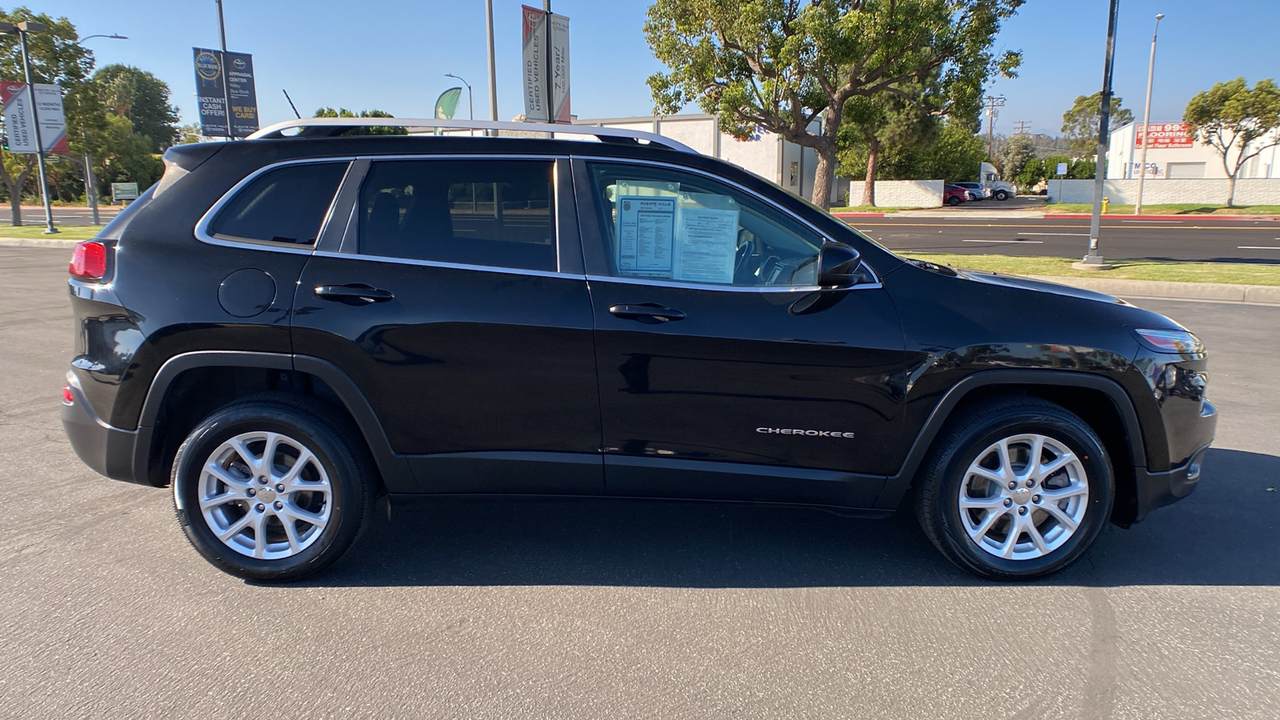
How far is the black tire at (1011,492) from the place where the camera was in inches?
131

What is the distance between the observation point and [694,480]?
11.0 ft

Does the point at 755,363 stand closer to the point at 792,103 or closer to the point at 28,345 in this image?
the point at 28,345

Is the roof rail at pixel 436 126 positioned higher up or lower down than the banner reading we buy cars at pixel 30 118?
lower down

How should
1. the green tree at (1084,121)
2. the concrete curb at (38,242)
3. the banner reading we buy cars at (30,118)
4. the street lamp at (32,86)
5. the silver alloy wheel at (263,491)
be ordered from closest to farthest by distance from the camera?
the silver alloy wheel at (263,491) → the concrete curb at (38,242) → the street lamp at (32,86) → the banner reading we buy cars at (30,118) → the green tree at (1084,121)

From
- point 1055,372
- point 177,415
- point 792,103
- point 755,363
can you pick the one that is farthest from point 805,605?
point 792,103

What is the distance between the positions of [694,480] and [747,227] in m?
1.08

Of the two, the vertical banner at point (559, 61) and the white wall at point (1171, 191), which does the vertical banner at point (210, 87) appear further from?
the white wall at point (1171, 191)

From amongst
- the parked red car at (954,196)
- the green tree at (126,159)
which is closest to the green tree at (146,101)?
the green tree at (126,159)

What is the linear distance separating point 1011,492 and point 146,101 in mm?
106528

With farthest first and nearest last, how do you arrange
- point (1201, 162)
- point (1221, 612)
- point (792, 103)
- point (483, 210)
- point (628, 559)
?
point (1201, 162) → point (792, 103) → point (628, 559) → point (483, 210) → point (1221, 612)

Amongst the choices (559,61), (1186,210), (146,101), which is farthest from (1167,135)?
(146,101)

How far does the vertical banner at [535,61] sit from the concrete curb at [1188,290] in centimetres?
751

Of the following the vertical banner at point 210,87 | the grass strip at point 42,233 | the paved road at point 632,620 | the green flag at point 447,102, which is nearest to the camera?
the paved road at point 632,620

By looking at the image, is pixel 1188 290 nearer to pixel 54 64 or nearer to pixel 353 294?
pixel 353 294
